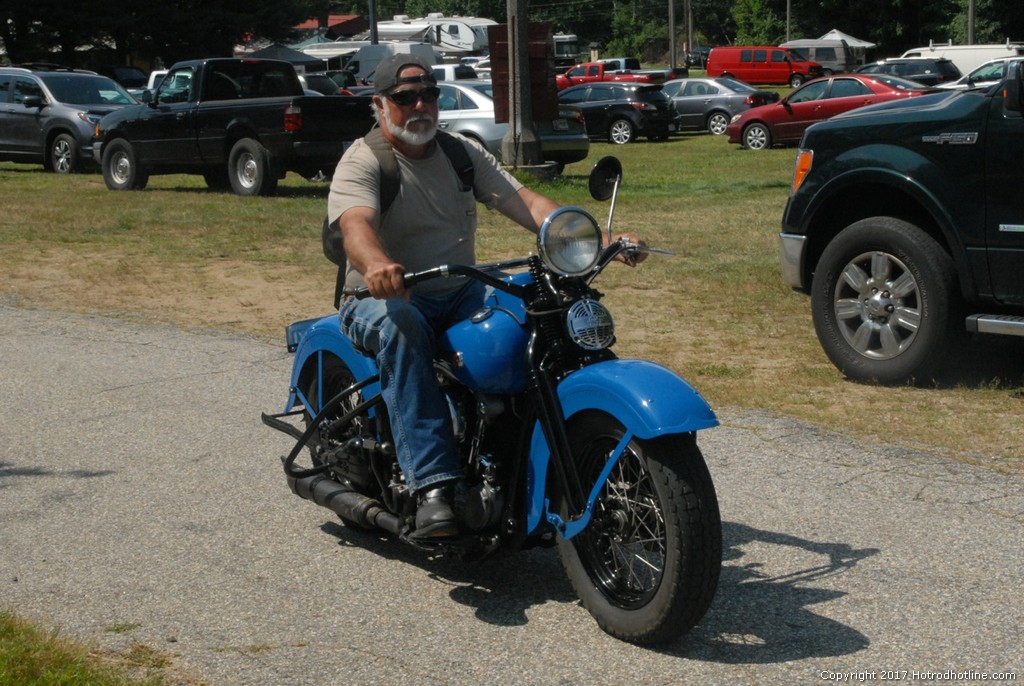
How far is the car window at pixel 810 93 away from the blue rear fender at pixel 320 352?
24745 millimetres

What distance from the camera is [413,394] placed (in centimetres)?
449

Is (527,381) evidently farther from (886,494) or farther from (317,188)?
(317,188)

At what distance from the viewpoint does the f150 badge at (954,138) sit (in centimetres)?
731

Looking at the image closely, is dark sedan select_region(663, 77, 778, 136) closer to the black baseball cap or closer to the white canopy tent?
the black baseball cap

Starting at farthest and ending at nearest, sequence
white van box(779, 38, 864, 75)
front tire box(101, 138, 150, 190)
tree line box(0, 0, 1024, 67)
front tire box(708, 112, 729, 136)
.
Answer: white van box(779, 38, 864, 75), tree line box(0, 0, 1024, 67), front tire box(708, 112, 729, 136), front tire box(101, 138, 150, 190)

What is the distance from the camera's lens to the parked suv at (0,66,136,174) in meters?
24.0

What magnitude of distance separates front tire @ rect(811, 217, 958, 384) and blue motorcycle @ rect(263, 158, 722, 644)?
3.45 meters

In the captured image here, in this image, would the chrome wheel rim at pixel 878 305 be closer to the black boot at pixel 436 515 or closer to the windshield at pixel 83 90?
the black boot at pixel 436 515

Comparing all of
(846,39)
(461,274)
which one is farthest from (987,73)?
(846,39)

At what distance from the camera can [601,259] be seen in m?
4.36

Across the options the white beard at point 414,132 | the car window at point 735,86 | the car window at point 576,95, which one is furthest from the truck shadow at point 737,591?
the car window at point 735,86

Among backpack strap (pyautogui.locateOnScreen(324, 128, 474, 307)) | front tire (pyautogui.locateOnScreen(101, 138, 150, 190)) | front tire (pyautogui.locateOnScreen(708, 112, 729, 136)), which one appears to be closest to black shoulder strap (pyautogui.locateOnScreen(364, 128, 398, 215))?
backpack strap (pyautogui.locateOnScreen(324, 128, 474, 307))

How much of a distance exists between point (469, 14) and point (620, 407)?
113616mm

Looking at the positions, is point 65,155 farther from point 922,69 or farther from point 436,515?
point 922,69
